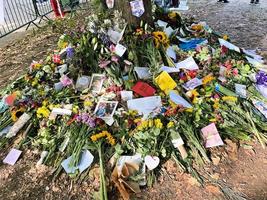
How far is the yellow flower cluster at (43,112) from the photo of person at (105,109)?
483 mm

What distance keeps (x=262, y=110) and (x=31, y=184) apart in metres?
2.20

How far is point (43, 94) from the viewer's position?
3.50 m

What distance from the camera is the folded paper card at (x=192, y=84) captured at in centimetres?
337

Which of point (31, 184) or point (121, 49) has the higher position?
point (121, 49)

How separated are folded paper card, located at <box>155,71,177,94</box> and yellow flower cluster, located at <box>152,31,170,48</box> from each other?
473 millimetres

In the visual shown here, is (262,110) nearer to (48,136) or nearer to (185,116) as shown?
(185,116)

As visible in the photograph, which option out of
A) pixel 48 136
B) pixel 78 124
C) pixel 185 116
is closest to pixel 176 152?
pixel 185 116

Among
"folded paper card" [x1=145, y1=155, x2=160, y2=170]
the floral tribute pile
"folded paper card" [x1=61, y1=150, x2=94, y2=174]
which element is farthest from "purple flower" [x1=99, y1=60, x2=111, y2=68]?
"folded paper card" [x1=145, y1=155, x2=160, y2=170]

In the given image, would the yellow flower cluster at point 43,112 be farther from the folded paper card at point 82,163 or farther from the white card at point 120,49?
the white card at point 120,49

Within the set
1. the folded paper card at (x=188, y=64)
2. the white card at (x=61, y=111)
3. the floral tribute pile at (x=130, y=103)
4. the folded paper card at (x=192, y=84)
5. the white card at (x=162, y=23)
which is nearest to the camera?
the floral tribute pile at (x=130, y=103)

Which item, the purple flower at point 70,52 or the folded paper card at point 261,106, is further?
the purple flower at point 70,52

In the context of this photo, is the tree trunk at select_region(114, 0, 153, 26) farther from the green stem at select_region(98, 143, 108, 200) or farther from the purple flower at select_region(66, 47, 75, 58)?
the green stem at select_region(98, 143, 108, 200)

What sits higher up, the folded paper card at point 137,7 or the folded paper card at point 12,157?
the folded paper card at point 137,7

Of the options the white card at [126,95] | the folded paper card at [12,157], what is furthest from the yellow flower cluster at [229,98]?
the folded paper card at [12,157]
